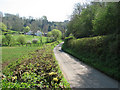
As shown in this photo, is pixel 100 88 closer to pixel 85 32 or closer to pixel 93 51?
pixel 93 51

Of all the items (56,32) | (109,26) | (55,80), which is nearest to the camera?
(55,80)

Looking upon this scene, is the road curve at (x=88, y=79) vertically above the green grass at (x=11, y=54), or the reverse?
the road curve at (x=88, y=79)

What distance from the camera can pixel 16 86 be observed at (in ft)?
11.4

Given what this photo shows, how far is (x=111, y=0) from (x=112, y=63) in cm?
503

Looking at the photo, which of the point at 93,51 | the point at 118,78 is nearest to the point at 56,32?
the point at 93,51

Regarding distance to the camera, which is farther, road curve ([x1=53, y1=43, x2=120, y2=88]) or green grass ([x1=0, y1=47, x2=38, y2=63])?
green grass ([x1=0, y1=47, x2=38, y2=63])

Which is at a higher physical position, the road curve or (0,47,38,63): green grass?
the road curve

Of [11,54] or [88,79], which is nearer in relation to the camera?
[88,79]

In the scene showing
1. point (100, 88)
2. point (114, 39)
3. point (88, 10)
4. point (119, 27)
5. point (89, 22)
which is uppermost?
point (88, 10)

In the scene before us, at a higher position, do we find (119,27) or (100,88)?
(119,27)

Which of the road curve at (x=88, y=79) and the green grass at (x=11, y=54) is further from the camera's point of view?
the green grass at (x=11, y=54)

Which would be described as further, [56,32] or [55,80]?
[56,32]

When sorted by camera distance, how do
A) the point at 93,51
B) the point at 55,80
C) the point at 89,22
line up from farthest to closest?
the point at 89,22
the point at 93,51
the point at 55,80

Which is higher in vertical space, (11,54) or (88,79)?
(88,79)
